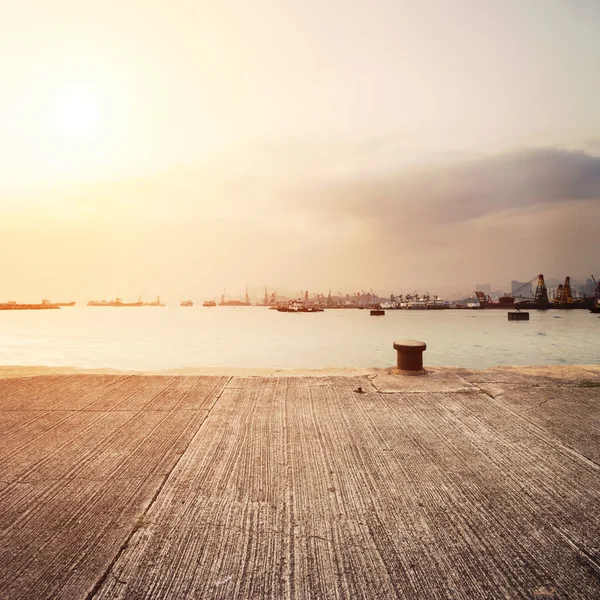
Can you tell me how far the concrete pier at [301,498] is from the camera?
6.11 feet

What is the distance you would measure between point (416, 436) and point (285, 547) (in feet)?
6.13

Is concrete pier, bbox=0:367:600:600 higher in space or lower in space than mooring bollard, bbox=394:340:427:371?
lower

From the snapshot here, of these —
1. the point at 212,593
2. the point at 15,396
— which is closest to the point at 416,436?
the point at 212,593

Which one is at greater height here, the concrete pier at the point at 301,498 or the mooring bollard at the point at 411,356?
the mooring bollard at the point at 411,356

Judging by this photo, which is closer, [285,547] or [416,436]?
[285,547]

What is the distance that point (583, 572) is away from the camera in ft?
6.20

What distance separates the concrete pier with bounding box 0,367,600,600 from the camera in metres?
1.86

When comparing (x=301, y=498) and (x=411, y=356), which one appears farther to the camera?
(x=411, y=356)

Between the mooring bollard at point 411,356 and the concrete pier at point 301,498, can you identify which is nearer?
the concrete pier at point 301,498

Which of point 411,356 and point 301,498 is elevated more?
point 411,356

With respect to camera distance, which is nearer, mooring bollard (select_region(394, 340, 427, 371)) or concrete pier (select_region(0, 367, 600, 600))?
concrete pier (select_region(0, 367, 600, 600))

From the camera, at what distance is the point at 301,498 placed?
2543mm

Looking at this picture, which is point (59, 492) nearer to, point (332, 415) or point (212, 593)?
point (212, 593)

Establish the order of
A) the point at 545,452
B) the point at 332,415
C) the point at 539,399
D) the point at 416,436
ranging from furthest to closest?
1. the point at 539,399
2. the point at 332,415
3. the point at 416,436
4. the point at 545,452
